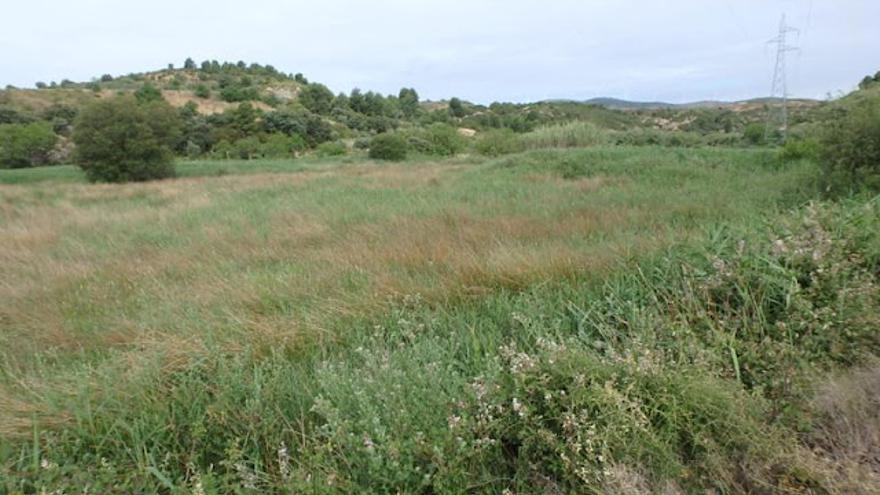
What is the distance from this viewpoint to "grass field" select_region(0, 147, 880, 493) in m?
1.79

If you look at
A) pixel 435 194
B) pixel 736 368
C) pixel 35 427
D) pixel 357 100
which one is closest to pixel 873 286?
pixel 736 368

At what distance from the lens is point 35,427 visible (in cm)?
198

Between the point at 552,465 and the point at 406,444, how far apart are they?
64cm

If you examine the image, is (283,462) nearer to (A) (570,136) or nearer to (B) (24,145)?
(A) (570,136)

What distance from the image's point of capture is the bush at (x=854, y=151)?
8078 mm

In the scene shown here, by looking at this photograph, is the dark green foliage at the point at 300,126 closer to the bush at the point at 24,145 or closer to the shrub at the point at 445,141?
the shrub at the point at 445,141

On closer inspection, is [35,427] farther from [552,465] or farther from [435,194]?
[435,194]

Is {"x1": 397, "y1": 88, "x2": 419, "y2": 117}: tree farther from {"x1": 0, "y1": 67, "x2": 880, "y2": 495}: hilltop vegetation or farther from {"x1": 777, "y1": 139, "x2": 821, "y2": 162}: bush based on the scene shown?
{"x1": 0, "y1": 67, "x2": 880, "y2": 495}: hilltop vegetation

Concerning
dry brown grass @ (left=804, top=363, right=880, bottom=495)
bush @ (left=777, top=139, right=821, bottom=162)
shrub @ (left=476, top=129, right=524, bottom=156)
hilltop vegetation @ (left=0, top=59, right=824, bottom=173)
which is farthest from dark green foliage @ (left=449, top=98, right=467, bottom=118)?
dry brown grass @ (left=804, top=363, right=880, bottom=495)

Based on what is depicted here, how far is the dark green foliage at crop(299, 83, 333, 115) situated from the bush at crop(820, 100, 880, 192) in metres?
74.7

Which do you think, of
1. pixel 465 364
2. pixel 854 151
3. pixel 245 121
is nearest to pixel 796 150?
pixel 854 151

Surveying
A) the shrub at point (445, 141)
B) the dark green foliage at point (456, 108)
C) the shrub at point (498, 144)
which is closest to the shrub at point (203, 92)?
the dark green foliage at point (456, 108)

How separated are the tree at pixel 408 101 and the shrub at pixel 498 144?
48440mm

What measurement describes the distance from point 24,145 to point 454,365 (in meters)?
53.8
